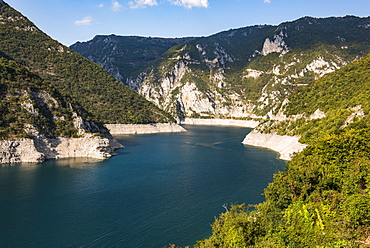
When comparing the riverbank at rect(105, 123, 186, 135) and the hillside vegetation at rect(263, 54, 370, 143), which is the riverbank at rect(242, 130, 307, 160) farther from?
the riverbank at rect(105, 123, 186, 135)

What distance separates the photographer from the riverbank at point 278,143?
254 ft

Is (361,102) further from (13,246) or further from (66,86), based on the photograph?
(66,86)

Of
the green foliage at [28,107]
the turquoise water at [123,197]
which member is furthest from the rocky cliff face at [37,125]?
the turquoise water at [123,197]

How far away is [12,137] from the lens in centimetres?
6644

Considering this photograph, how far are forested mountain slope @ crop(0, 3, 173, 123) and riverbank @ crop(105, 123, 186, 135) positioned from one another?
8.30 ft

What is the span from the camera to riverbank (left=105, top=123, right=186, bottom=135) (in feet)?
433

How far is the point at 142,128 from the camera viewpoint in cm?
14138

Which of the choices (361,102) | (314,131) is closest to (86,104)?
(314,131)

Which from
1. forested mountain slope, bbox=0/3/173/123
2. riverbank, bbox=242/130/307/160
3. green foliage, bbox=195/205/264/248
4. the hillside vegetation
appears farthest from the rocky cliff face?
green foliage, bbox=195/205/264/248

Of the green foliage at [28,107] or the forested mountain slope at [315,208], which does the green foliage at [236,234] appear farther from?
the green foliage at [28,107]

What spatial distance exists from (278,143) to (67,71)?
3980 inches

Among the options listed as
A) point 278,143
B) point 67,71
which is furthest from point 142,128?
point 278,143

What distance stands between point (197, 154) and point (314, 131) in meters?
32.8

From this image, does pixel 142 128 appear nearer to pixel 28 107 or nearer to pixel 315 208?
pixel 28 107
